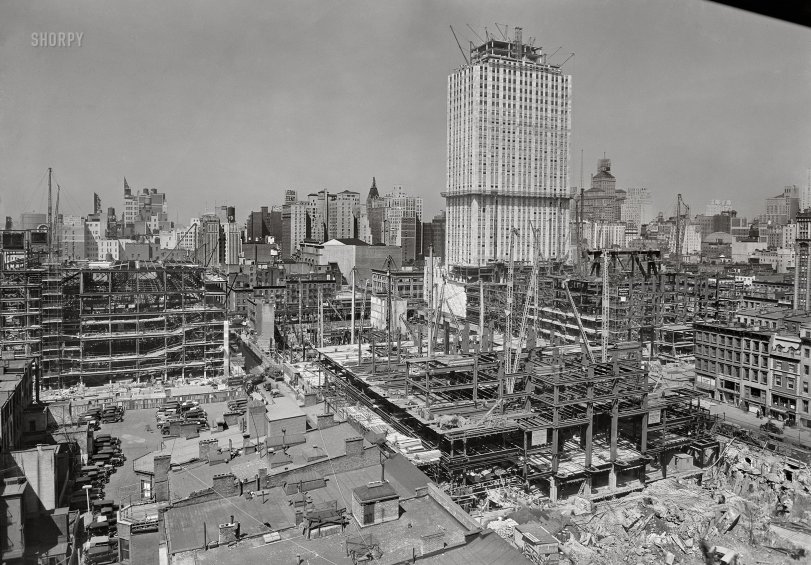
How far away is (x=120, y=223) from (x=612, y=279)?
45.0 m

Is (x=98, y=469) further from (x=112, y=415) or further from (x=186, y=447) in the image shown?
(x=112, y=415)

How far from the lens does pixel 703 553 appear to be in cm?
1232

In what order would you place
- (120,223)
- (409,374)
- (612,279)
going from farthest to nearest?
(120,223), (612,279), (409,374)

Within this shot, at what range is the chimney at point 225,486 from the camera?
9.99 m

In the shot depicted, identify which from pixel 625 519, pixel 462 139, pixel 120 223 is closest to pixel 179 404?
pixel 625 519

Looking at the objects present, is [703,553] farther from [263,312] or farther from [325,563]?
[263,312]

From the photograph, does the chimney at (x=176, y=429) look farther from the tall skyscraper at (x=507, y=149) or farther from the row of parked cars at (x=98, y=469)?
the tall skyscraper at (x=507, y=149)

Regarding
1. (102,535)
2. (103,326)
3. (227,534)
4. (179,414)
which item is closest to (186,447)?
(102,535)

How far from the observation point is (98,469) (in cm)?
1673

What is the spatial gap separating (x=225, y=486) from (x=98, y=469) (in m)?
8.38

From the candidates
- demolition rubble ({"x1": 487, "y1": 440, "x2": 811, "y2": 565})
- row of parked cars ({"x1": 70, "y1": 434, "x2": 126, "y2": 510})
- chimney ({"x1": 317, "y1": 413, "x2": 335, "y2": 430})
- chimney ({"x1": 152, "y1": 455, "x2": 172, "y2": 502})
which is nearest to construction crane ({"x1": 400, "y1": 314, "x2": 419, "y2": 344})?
row of parked cars ({"x1": 70, "y1": 434, "x2": 126, "y2": 510})

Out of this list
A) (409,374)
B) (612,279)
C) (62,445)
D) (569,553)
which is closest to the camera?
(569,553)

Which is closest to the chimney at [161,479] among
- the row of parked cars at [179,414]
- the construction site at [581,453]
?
the construction site at [581,453]

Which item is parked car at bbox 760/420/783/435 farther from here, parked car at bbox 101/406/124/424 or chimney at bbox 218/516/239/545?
parked car at bbox 101/406/124/424
